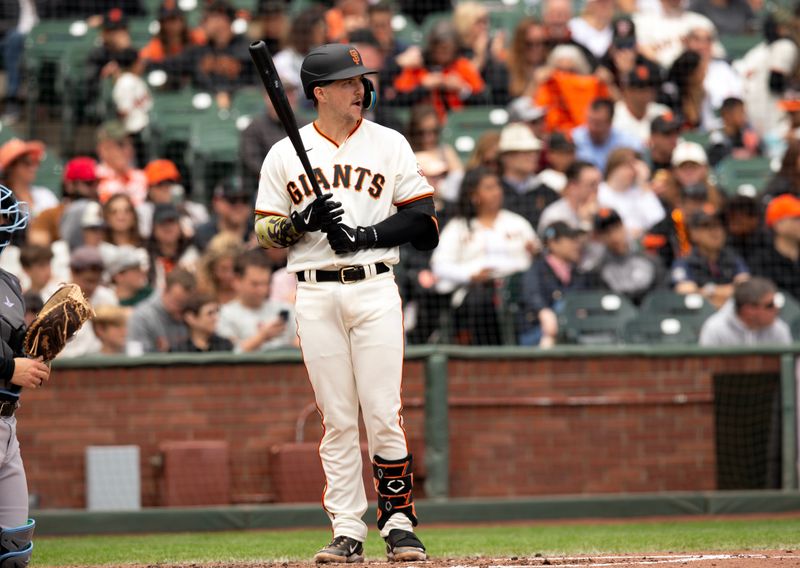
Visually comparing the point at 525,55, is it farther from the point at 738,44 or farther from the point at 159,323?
the point at 159,323

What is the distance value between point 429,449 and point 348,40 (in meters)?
4.30

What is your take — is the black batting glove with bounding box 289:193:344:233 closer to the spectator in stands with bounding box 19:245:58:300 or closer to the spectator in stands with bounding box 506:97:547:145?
the spectator in stands with bounding box 19:245:58:300

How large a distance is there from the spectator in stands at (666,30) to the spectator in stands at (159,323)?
5.83 metres

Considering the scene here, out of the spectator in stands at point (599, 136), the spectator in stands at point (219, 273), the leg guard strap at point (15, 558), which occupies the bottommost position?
the leg guard strap at point (15, 558)

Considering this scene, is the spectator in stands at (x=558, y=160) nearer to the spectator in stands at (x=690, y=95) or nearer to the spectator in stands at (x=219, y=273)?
the spectator in stands at (x=690, y=95)

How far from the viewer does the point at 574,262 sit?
385 inches

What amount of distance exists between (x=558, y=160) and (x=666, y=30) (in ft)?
8.89

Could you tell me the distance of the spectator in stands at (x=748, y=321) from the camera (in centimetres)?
904

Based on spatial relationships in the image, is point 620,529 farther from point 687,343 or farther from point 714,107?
point 714,107

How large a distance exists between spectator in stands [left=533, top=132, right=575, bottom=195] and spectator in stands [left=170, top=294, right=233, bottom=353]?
3.20m

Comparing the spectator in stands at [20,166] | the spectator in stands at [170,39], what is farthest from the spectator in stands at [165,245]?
the spectator in stands at [170,39]

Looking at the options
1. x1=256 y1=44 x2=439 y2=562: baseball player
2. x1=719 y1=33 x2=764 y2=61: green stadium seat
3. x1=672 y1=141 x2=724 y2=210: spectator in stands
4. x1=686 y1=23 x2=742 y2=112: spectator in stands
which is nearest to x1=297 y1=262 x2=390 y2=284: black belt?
x1=256 y1=44 x2=439 y2=562: baseball player

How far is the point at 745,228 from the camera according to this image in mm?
10438

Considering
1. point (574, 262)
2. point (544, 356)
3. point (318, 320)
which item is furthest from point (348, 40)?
point (318, 320)
